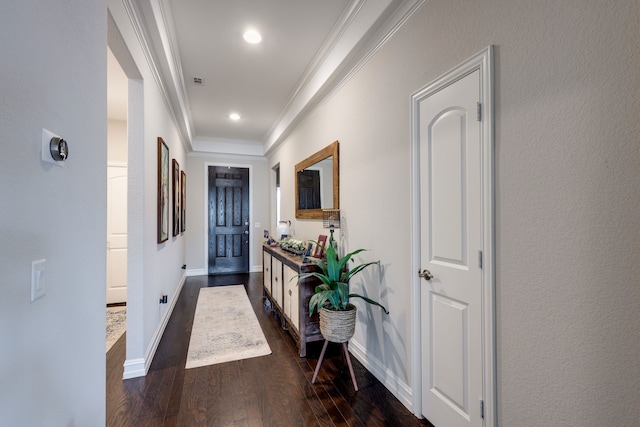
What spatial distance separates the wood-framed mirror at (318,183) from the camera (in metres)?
3.06

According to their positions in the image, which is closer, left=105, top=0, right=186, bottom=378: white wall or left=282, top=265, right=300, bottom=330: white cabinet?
left=105, top=0, right=186, bottom=378: white wall

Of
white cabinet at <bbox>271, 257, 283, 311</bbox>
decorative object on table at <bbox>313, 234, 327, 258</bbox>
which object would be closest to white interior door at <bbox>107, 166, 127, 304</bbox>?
white cabinet at <bbox>271, 257, 283, 311</bbox>

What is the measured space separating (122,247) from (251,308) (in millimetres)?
2024

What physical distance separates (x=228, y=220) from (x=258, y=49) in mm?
4251

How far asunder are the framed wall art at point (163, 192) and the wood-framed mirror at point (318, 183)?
1.66 meters

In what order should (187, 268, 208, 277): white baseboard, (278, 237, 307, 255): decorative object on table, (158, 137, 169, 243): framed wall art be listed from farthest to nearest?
(187, 268, 208, 277): white baseboard, (278, 237, 307, 255): decorative object on table, (158, 137, 169, 243): framed wall art

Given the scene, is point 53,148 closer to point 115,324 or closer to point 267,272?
point 115,324

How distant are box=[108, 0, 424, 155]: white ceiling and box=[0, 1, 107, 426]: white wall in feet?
3.89

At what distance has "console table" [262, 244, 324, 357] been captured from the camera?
269cm

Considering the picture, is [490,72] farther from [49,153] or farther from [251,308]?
[251,308]

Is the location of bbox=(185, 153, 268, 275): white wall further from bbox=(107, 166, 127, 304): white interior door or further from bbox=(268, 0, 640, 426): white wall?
bbox=(268, 0, 640, 426): white wall

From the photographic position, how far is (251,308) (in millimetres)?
3990

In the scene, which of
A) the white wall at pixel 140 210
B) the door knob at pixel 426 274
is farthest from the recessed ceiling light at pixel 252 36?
the door knob at pixel 426 274

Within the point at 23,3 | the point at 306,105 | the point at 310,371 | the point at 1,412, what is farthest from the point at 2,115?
the point at 306,105
